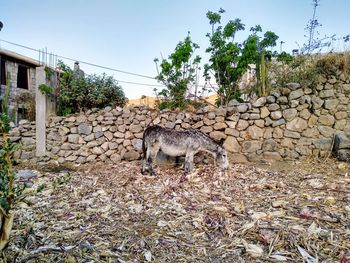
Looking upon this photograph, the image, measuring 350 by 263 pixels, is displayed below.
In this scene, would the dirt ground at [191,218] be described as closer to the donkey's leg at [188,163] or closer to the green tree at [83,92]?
the donkey's leg at [188,163]

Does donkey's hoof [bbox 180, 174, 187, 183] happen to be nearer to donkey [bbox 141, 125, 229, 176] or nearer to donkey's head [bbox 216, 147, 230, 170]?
donkey [bbox 141, 125, 229, 176]

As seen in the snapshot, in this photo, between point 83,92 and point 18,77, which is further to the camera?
point 18,77

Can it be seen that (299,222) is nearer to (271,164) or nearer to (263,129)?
(271,164)

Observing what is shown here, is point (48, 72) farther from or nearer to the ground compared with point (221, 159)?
farther from the ground

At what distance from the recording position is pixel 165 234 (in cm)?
342

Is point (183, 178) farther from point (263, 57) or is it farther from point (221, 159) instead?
point (263, 57)

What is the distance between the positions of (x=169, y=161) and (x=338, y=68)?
4754 millimetres

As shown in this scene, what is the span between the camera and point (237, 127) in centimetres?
725

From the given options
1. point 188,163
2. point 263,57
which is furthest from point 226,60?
point 188,163

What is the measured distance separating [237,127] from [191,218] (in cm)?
385

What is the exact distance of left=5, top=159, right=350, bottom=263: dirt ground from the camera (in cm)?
295

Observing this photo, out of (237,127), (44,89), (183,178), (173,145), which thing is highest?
(44,89)

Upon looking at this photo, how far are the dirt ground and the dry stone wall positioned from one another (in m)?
1.08

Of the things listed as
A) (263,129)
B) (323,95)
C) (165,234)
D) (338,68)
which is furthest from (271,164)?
(165,234)
